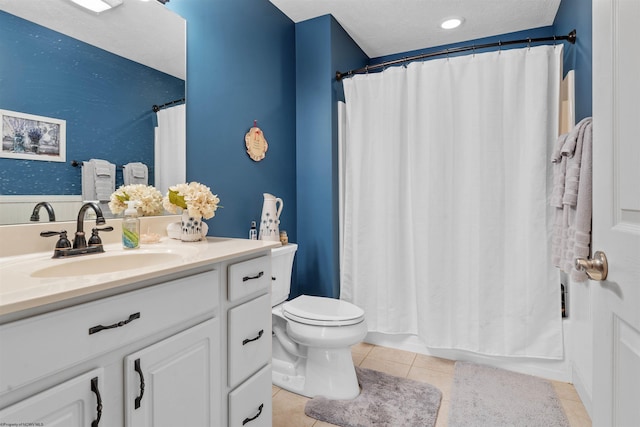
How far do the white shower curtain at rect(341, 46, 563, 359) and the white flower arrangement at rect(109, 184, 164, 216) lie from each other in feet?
4.55

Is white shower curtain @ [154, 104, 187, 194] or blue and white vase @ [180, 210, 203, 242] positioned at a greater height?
white shower curtain @ [154, 104, 187, 194]

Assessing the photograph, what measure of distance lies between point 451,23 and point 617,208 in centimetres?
222

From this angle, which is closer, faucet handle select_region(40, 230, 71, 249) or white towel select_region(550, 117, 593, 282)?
faucet handle select_region(40, 230, 71, 249)

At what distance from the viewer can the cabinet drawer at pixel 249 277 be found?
1.17m

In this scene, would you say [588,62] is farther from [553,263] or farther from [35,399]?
[35,399]

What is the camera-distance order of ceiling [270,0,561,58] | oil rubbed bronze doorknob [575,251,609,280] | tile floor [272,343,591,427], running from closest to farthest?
1. oil rubbed bronze doorknob [575,251,609,280]
2. tile floor [272,343,591,427]
3. ceiling [270,0,561,58]

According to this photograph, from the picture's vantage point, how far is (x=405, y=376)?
2.05m

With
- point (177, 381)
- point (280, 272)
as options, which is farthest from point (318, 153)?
point (177, 381)

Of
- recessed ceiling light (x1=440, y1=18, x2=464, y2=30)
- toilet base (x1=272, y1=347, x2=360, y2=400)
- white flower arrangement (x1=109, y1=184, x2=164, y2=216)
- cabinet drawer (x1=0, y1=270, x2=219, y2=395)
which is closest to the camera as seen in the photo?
cabinet drawer (x1=0, y1=270, x2=219, y2=395)

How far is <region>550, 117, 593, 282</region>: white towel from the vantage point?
1501mm

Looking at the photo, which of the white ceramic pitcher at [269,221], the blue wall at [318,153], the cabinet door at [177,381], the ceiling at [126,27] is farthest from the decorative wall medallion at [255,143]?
the cabinet door at [177,381]

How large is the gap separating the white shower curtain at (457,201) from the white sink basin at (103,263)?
152cm

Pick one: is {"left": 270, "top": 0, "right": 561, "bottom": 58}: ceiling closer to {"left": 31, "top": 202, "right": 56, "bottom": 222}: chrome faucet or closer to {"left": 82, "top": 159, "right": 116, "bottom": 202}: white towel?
{"left": 82, "top": 159, "right": 116, "bottom": 202}: white towel

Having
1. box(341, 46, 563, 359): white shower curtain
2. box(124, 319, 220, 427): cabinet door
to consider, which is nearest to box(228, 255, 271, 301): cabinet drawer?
box(124, 319, 220, 427): cabinet door
